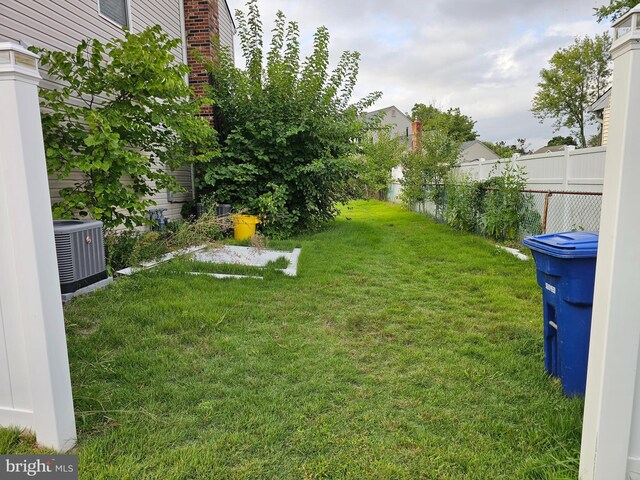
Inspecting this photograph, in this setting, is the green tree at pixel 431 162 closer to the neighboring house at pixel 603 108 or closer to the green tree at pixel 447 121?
the green tree at pixel 447 121

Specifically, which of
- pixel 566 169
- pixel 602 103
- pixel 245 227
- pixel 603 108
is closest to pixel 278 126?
pixel 245 227

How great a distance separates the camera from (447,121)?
1396cm

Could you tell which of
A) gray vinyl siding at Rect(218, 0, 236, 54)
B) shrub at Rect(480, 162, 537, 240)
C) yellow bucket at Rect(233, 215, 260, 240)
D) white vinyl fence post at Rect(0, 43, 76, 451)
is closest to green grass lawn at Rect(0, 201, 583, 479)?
white vinyl fence post at Rect(0, 43, 76, 451)

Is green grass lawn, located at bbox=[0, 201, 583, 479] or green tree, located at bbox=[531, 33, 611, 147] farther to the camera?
green tree, located at bbox=[531, 33, 611, 147]

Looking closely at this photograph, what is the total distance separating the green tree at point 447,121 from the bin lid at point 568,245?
1151 centimetres

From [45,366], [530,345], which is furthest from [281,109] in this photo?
[45,366]

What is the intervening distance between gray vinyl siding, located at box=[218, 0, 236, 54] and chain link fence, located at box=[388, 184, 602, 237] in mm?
9324

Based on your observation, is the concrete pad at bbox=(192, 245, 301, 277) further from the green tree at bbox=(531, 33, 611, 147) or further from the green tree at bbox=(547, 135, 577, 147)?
the green tree at bbox=(547, 135, 577, 147)

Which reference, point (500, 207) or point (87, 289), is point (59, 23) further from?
point (500, 207)

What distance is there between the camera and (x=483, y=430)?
7.45ft

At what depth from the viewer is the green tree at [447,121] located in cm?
1375

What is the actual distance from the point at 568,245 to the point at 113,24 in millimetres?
7616

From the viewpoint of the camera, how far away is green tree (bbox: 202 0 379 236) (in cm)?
890

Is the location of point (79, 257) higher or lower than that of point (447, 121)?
lower
